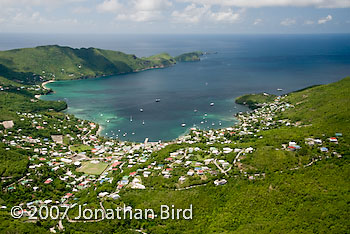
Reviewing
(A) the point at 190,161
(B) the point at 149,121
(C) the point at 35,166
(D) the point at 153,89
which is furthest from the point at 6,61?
(A) the point at 190,161

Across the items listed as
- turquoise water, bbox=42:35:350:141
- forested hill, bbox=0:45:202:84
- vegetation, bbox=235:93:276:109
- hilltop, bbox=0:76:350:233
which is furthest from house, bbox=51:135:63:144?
forested hill, bbox=0:45:202:84

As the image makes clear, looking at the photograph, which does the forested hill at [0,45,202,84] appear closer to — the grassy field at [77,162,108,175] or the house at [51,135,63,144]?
the house at [51,135,63,144]

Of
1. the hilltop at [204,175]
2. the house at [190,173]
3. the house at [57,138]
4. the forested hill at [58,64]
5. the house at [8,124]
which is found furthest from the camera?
the forested hill at [58,64]

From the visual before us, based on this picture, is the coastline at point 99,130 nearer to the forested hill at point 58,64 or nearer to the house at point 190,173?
the house at point 190,173

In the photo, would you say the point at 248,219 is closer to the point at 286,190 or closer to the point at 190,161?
the point at 286,190

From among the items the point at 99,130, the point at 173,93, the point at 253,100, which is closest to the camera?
the point at 99,130

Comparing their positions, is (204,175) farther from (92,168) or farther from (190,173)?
(92,168)

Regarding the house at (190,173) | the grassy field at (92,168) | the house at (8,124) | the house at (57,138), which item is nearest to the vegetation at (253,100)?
the house at (190,173)

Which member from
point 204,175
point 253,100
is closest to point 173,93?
point 253,100
